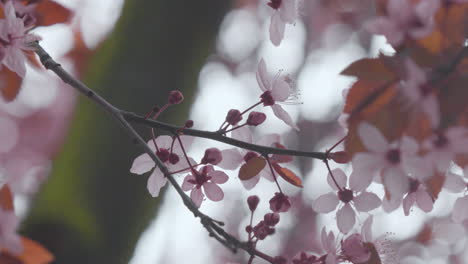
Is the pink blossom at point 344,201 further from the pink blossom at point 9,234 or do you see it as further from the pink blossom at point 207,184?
the pink blossom at point 9,234

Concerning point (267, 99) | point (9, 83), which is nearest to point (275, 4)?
point (267, 99)

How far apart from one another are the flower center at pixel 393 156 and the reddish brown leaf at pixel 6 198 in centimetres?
41

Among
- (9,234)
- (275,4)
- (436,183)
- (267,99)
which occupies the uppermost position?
(275,4)

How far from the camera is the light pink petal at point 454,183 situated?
551 millimetres

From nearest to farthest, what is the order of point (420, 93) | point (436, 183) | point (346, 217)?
point (420, 93), point (436, 183), point (346, 217)

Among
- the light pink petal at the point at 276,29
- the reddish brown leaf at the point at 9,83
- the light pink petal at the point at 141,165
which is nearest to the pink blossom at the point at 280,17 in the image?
the light pink petal at the point at 276,29

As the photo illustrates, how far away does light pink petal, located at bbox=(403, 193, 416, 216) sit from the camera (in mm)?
583

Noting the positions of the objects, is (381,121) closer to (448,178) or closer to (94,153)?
(448,178)

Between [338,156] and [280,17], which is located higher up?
[280,17]

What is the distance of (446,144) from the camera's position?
43cm

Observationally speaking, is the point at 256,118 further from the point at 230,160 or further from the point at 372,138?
the point at 372,138

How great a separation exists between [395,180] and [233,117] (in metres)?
0.20

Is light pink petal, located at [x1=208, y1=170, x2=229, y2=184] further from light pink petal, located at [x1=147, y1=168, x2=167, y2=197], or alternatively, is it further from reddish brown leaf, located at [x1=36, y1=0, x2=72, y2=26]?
reddish brown leaf, located at [x1=36, y1=0, x2=72, y2=26]

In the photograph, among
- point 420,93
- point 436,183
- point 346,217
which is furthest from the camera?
point 346,217
